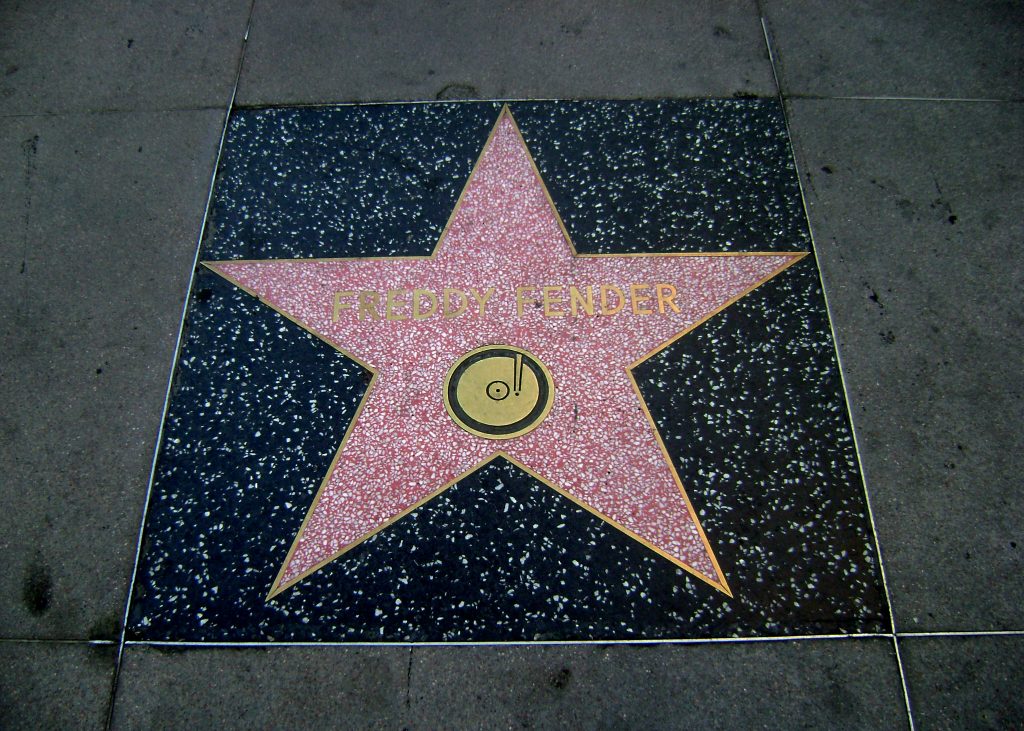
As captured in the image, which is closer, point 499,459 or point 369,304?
point 499,459

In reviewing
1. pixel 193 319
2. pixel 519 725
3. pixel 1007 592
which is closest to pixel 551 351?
pixel 519 725

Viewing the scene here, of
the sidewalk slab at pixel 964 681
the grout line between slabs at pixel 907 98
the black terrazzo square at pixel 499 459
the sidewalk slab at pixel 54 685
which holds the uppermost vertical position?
the grout line between slabs at pixel 907 98

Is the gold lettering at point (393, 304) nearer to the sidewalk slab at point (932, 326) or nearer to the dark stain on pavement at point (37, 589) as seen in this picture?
the dark stain on pavement at point (37, 589)

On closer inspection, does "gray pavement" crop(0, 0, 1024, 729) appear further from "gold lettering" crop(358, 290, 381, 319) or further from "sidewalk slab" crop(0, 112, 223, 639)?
"gold lettering" crop(358, 290, 381, 319)

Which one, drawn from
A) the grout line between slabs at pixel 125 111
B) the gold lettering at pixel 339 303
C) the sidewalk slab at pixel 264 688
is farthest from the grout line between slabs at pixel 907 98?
the sidewalk slab at pixel 264 688

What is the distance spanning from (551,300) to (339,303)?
747 mm

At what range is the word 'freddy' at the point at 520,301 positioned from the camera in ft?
6.77

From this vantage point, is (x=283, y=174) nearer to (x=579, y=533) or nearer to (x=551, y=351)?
(x=551, y=351)

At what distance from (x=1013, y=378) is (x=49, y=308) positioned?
334 cm

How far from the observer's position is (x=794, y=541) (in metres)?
1.73

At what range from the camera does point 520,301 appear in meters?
2.09

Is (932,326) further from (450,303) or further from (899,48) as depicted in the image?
(450,303)

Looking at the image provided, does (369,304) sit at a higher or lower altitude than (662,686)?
higher

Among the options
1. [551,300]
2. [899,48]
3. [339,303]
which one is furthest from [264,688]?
[899,48]
